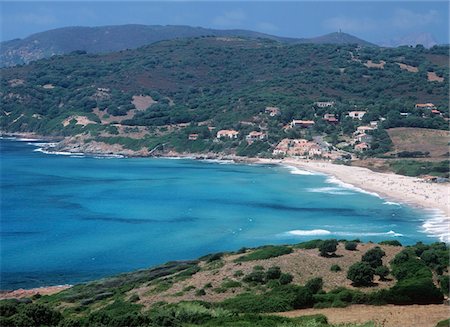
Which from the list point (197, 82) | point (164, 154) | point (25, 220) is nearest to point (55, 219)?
point (25, 220)

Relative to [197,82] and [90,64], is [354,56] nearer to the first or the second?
[197,82]

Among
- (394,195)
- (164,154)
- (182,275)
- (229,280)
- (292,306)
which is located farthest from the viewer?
(164,154)

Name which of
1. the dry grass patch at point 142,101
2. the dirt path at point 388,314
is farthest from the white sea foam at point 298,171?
the dry grass patch at point 142,101

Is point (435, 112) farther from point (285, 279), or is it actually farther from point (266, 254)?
point (285, 279)

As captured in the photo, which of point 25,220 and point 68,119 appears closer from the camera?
point 25,220

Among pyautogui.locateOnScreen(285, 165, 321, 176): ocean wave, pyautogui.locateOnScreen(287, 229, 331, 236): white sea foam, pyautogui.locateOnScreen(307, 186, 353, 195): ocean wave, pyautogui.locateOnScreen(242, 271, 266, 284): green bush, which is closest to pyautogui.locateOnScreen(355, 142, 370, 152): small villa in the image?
pyautogui.locateOnScreen(285, 165, 321, 176): ocean wave

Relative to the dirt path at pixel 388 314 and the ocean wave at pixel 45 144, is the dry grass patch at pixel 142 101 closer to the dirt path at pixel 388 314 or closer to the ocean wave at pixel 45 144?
the ocean wave at pixel 45 144

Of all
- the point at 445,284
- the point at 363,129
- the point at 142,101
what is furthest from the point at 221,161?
the point at 445,284
